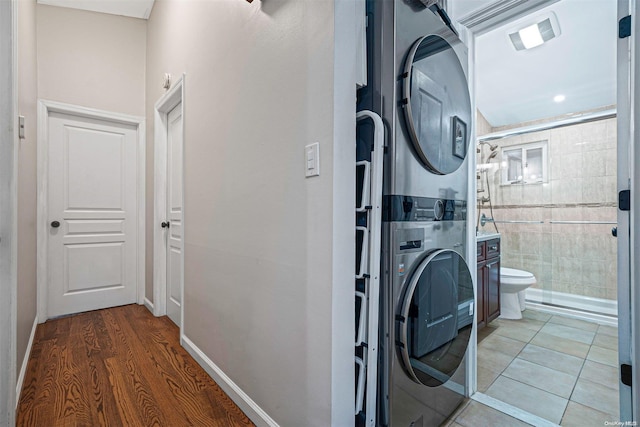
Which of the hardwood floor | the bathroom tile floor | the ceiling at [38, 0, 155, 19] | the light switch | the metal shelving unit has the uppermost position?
the ceiling at [38, 0, 155, 19]

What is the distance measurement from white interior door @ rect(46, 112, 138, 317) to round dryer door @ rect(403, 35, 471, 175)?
3217 millimetres

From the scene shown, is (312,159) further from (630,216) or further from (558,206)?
(558,206)

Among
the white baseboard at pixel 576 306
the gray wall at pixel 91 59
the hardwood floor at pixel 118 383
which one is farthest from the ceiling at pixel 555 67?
the gray wall at pixel 91 59

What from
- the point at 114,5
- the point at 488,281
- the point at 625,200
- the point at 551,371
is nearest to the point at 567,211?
the point at 488,281

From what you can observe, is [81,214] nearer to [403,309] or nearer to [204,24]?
[204,24]

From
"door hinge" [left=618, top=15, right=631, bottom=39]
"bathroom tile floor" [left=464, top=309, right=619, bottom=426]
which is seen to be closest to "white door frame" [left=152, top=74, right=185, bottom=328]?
"bathroom tile floor" [left=464, top=309, right=619, bottom=426]

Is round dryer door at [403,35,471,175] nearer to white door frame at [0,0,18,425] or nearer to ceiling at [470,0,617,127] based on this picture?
ceiling at [470,0,617,127]

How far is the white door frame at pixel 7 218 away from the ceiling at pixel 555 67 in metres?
2.85

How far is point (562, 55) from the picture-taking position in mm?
2691

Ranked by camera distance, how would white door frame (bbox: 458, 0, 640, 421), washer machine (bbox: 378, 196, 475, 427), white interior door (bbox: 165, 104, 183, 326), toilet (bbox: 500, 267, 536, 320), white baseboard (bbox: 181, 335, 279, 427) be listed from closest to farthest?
white door frame (bbox: 458, 0, 640, 421) → washer machine (bbox: 378, 196, 475, 427) → white baseboard (bbox: 181, 335, 279, 427) → white interior door (bbox: 165, 104, 183, 326) → toilet (bbox: 500, 267, 536, 320)

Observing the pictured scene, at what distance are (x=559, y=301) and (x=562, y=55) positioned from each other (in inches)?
98.3

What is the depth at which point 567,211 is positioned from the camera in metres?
3.25

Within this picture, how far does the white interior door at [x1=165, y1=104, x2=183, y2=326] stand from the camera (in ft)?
8.58

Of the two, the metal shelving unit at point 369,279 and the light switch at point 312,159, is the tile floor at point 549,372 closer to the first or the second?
the metal shelving unit at point 369,279
